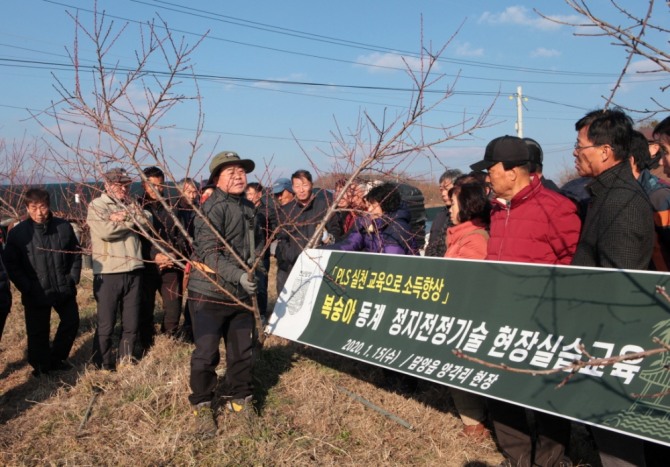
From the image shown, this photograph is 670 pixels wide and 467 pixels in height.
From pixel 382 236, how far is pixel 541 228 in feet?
5.66

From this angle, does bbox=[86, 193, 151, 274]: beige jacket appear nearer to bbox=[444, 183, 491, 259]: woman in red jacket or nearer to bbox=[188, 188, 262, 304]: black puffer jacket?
bbox=[188, 188, 262, 304]: black puffer jacket

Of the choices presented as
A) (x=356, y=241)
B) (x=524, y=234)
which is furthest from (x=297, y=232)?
(x=524, y=234)

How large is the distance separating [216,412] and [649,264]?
3.04 meters

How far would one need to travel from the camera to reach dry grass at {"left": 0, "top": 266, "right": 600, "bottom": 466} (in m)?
3.70

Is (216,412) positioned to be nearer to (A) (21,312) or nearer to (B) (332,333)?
(B) (332,333)

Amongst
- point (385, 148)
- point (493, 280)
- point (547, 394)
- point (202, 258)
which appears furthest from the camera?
point (385, 148)

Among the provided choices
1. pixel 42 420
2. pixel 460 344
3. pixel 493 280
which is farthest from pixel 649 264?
pixel 42 420

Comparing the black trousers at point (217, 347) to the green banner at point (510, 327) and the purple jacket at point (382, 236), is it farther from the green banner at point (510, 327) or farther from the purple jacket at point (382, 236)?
the purple jacket at point (382, 236)

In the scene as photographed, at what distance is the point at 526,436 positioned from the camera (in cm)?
351

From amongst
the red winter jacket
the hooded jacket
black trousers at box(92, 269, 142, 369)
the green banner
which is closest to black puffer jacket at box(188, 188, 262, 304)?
the green banner

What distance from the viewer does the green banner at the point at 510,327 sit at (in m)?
2.63

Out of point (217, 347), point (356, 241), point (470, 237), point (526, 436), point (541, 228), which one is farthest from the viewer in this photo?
point (356, 241)

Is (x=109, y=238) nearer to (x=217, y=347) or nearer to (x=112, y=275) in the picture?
(x=112, y=275)

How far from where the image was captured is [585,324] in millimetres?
2877
